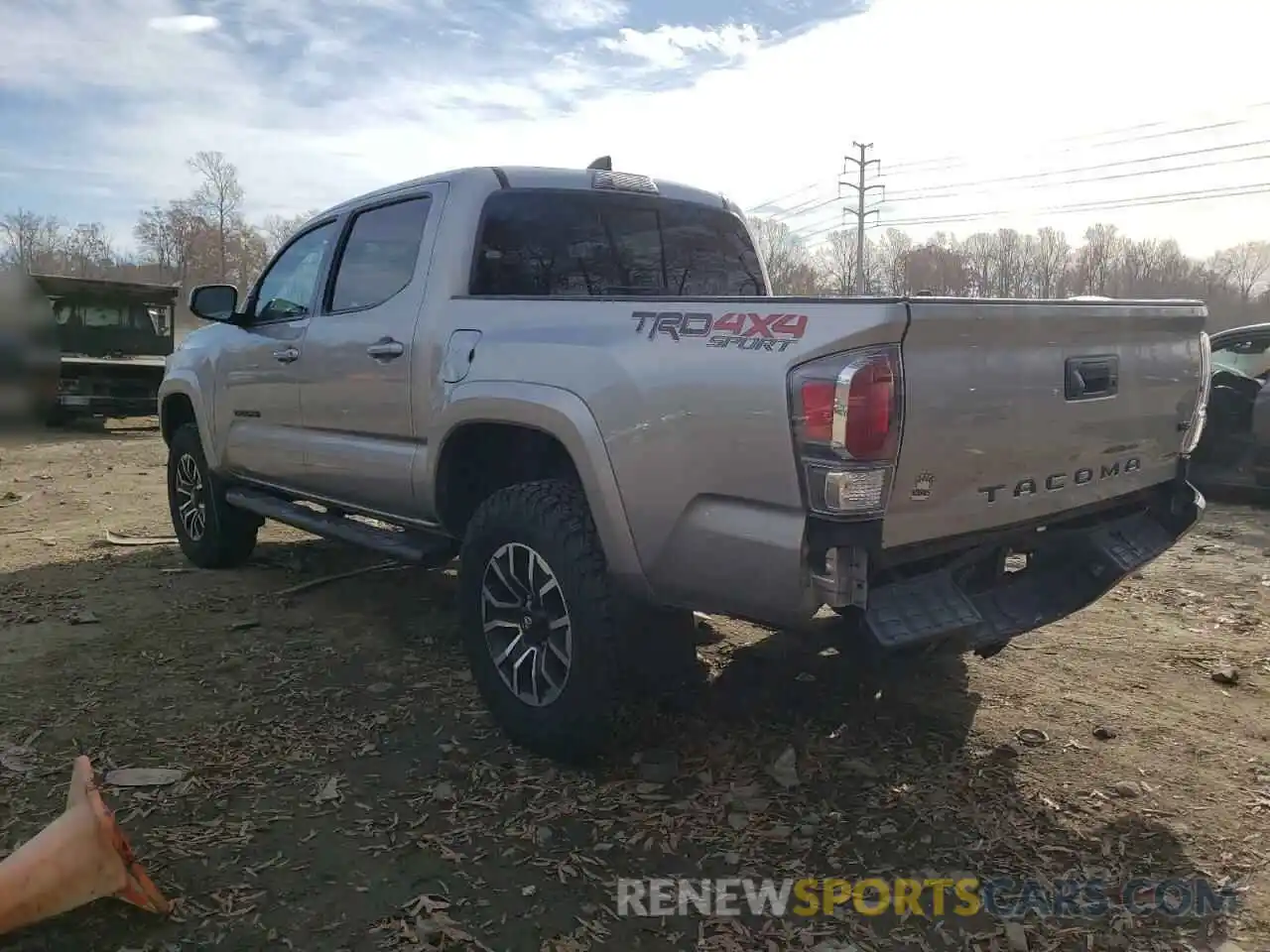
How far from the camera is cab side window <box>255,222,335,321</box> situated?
4.82 meters

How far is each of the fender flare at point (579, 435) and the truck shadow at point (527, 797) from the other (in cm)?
58

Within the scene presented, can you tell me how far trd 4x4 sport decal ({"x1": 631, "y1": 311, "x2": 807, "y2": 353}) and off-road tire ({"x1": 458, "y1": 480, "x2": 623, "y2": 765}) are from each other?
0.67 metres

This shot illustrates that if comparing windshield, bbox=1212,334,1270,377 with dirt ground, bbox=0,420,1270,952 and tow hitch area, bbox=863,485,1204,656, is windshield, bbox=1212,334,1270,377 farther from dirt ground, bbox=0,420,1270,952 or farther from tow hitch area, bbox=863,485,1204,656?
tow hitch area, bbox=863,485,1204,656

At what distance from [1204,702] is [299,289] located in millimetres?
4505

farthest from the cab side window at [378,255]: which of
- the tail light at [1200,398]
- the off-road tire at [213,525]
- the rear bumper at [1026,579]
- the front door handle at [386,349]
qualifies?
the tail light at [1200,398]

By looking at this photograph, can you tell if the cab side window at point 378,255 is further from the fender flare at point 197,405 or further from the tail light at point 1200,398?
the tail light at point 1200,398

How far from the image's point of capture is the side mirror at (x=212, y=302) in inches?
204

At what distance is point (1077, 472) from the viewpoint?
3117 millimetres

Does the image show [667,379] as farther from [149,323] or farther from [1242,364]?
[149,323]

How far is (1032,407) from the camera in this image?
9.36ft

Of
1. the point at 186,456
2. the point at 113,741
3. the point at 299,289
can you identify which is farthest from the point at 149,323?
the point at 113,741

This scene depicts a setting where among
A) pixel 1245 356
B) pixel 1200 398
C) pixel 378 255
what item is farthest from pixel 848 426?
pixel 1245 356

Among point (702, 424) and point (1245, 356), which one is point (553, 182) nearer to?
point (702, 424)

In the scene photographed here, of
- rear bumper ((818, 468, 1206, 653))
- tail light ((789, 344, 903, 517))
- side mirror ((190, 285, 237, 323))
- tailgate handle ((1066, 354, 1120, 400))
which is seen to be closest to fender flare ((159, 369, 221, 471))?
side mirror ((190, 285, 237, 323))
